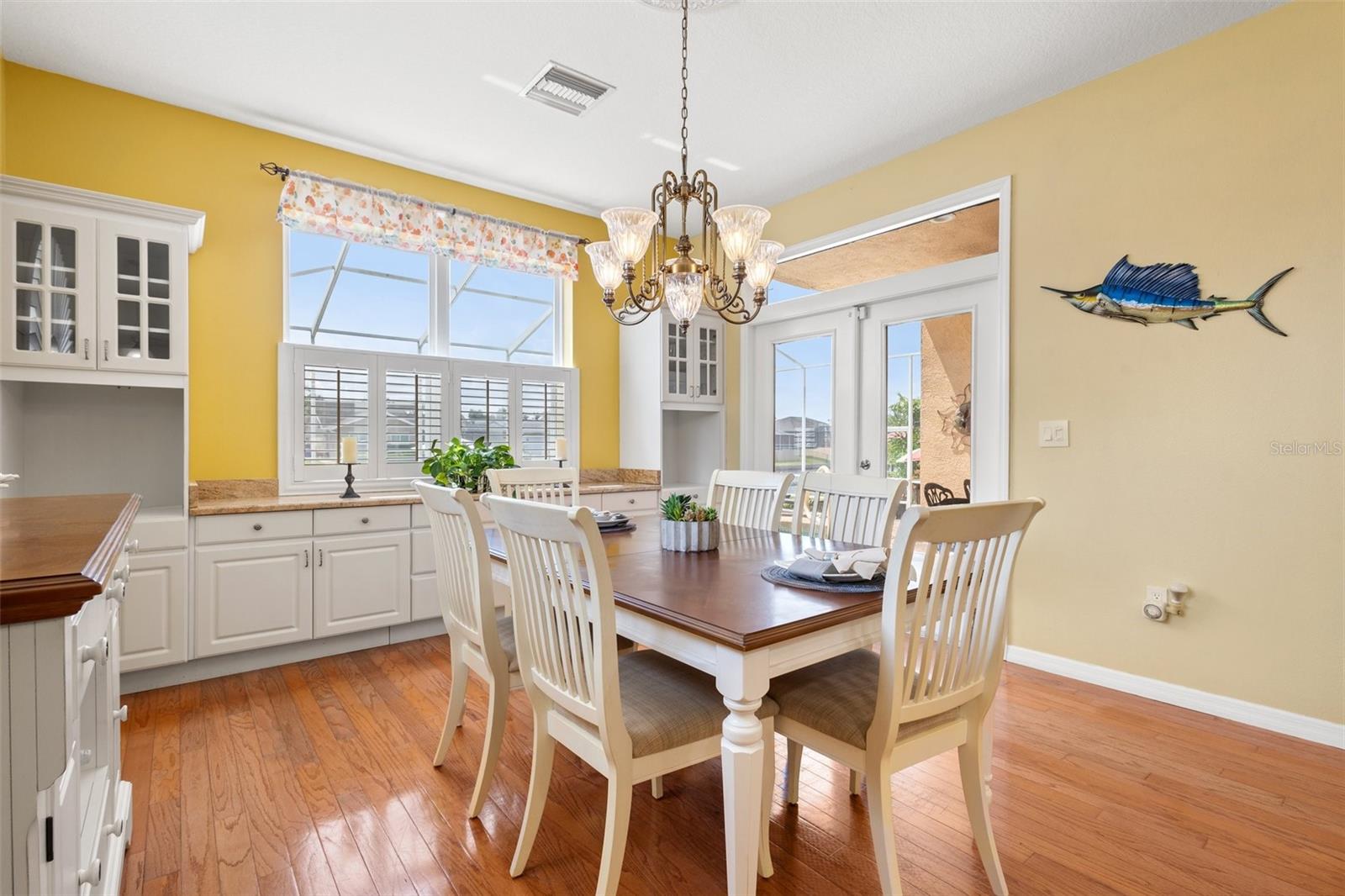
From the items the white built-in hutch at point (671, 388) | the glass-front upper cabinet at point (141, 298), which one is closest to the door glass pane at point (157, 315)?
the glass-front upper cabinet at point (141, 298)

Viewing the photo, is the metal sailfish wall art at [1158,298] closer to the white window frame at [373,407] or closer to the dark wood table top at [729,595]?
the dark wood table top at [729,595]

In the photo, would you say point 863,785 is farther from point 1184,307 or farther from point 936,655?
point 1184,307

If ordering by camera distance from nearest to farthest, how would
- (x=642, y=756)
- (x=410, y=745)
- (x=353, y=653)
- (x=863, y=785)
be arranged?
(x=642, y=756) → (x=863, y=785) → (x=410, y=745) → (x=353, y=653)

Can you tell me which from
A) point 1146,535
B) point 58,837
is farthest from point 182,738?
point 1146,535

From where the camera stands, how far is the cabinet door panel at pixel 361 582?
3.13 metres

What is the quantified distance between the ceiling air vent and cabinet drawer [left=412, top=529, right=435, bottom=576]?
2.22m

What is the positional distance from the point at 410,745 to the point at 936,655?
186cm

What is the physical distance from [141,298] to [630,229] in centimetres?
218

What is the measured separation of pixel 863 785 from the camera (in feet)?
6.76

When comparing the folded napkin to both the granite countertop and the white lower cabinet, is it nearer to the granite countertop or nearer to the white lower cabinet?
the granite countertop

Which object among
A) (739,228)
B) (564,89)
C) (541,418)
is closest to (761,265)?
(739,228)

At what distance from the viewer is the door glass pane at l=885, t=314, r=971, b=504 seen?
350 centimetres

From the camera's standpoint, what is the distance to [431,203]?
379cm

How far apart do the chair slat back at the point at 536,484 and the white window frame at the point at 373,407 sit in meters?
1.13
